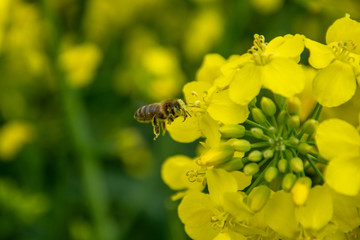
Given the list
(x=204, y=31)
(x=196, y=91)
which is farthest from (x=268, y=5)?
(x=196, y=91)

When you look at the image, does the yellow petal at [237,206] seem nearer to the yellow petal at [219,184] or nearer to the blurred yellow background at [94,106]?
the yellow petal at [219,184]

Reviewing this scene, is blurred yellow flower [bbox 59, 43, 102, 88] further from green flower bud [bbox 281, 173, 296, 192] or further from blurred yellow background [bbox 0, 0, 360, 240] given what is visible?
green flower bud [bbox 281, 173, 296, 192]

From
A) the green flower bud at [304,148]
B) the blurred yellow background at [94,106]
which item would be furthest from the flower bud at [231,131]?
the blurred yellow background at [94,106]

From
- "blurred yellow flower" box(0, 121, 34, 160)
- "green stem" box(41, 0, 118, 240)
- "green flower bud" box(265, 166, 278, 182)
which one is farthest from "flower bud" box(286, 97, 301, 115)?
"blurred yellow flower" box(0, 121, 34, 160)

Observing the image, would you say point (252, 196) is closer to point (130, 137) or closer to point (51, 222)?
point (51, 222)

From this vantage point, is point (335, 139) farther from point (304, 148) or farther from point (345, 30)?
point (345, 30)

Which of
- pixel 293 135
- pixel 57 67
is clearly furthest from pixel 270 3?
pixel 293 135
